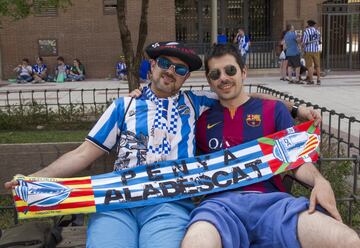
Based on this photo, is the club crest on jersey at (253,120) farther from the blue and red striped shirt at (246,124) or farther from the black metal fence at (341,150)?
the black metal fence at (341,150)

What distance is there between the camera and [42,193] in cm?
326

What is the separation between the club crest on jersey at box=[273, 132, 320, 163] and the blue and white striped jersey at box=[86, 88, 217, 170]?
1.98 ft

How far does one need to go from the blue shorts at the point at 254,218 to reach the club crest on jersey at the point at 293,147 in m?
0.44

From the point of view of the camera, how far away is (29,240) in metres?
2.99

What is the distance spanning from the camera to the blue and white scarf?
→ 352 cm

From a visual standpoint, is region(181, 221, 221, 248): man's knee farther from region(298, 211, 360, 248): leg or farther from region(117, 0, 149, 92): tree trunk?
region(117, 0, 149, 92): tree trunk

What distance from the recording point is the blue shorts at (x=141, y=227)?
2955 mm

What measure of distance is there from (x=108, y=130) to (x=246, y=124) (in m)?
0.96

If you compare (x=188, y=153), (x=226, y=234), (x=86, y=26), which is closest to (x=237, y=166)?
(x=188, y=153)

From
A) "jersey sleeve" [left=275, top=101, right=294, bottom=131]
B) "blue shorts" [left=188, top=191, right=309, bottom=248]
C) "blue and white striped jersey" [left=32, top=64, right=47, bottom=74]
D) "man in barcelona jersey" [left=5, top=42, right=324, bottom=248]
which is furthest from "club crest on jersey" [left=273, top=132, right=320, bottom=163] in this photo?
"blue and white striped jersey" [left=32, top=64, right=47, bottom=74]

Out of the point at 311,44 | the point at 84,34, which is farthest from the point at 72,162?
the point at 84,34

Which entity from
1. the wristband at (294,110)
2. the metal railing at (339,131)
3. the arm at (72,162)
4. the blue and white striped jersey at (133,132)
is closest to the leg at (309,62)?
the metal railing at (339,131)

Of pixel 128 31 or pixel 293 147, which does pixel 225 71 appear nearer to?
pixel 293 147

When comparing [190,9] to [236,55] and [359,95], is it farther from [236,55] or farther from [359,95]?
[236,55]
